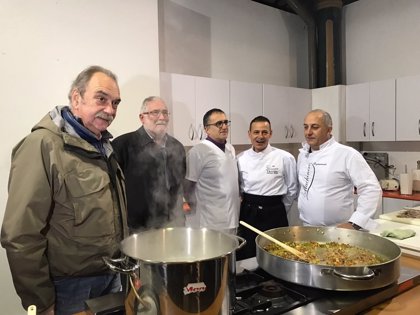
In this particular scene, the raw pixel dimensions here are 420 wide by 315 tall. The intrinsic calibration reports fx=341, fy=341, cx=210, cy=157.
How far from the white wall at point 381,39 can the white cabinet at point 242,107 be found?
1482 mm

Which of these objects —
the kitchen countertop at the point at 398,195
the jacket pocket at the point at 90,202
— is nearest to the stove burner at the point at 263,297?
the jacket pocket at the point at 90,202

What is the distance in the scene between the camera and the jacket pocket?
1316 mm

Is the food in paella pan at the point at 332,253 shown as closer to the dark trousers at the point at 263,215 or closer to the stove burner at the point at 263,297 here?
the stove burner at the point at 263,297

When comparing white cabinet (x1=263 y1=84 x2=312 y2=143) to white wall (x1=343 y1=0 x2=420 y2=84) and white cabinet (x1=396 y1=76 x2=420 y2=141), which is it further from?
white cabinet (x1=396 y1=76 x2=420 y2=141)

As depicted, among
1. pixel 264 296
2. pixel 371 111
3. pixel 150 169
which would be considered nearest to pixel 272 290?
pixel 264 296

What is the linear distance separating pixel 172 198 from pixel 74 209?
1.28 metres

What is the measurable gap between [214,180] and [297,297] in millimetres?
1709

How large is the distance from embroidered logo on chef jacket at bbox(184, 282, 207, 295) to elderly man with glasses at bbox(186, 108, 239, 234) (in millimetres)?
1866

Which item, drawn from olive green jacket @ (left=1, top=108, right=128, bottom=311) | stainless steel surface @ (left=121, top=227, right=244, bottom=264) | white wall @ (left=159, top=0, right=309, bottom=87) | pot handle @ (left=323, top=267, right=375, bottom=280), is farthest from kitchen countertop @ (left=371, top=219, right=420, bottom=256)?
white wall @ (left=159, top=0, right=309, bottom=87)

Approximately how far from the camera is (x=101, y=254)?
136 cm

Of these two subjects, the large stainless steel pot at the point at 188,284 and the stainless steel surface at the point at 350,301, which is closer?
the large stainless steel pot at the point at 188,284

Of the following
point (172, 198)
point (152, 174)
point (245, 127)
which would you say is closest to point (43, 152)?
point (152, 174)

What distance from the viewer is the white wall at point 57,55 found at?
1.98m

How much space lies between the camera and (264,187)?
108 inches
